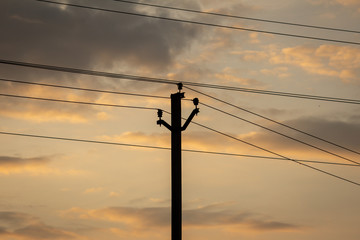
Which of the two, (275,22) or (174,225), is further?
(275,22)

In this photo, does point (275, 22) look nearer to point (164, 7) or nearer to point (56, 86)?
point (164, 7)

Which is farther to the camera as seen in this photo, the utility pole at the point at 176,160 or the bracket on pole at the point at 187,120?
the bracket on pole at the point at 187,120

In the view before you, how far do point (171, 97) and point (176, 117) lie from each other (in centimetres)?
80

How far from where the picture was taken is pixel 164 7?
2442 cm

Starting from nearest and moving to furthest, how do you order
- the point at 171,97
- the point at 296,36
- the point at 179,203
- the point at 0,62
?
1. the point at 0,62
2. the point at 179,203
3. the point at 171,97
4. the point at 296,36

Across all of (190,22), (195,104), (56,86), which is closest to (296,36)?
(190,22)

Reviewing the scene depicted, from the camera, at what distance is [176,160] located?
2152cm

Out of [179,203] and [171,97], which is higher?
[171,97]

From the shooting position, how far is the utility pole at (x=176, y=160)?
2094 cm

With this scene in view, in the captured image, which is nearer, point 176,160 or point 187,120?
point 176,160

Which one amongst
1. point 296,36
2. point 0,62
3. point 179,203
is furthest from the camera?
point 296,36

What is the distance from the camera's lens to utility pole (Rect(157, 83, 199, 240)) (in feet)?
68.7

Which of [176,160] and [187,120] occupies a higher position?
[187,120]

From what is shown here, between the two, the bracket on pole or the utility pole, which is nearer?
the utility pole
